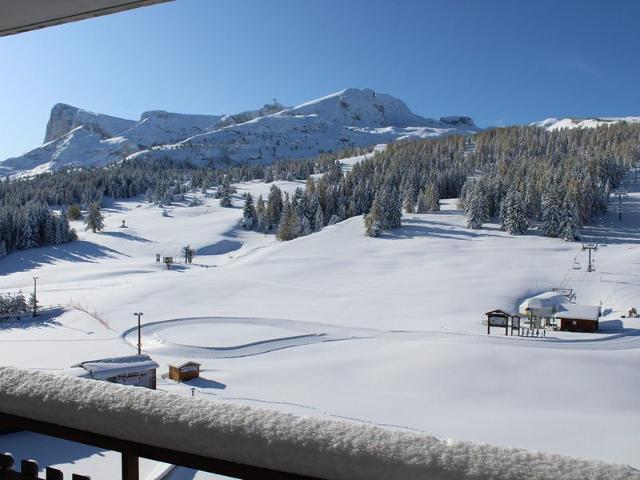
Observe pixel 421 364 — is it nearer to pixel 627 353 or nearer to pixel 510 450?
pixel 627 353

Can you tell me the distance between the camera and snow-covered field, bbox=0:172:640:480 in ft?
53.7

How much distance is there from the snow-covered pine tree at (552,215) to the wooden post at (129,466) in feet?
196

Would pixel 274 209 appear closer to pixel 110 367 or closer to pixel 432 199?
pixel 432 199

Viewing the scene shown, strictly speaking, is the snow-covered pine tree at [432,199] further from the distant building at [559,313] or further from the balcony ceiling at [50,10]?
the balcony ceiling at [50,10]

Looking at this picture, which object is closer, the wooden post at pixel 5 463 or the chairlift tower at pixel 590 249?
the wooden post at pixel 5 463

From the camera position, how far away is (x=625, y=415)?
1606 cm

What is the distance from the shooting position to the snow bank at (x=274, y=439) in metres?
1.17

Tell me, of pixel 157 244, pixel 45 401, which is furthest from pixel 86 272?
pixel 45 401

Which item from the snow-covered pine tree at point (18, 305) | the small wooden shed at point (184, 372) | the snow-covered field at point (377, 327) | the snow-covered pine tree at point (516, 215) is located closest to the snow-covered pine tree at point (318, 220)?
the snow-covered field at point (377, 327)

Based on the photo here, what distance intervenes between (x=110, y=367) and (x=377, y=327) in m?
19.4

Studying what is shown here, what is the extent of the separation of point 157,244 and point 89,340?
41.2 metres

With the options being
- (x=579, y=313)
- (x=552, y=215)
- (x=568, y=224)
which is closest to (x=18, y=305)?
(x=579, y=313)

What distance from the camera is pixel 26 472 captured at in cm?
147

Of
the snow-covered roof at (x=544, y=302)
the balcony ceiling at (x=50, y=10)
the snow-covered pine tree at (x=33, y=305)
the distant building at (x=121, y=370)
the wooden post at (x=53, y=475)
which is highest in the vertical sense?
the balcony ceiling at (x=50, y=10)
